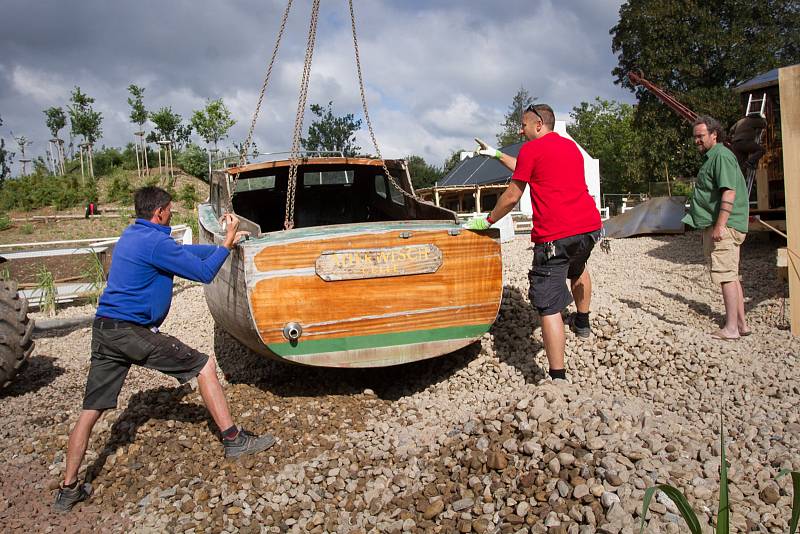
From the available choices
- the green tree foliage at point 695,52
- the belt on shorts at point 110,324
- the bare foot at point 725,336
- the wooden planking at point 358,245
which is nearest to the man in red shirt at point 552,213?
the wooden planking at point 358,245

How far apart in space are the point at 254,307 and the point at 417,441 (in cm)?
139

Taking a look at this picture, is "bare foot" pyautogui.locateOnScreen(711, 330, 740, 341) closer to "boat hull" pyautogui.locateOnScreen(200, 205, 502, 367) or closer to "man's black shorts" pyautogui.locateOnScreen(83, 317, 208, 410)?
"boat hull" pyautogui.locateOnScreen(200, 205, 502, 367)

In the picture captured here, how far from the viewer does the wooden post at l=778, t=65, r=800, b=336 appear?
4.85 metres

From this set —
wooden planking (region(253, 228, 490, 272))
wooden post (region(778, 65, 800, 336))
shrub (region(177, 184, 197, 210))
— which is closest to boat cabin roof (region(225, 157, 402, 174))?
wooden planking (region(253, 228, 490, 272))

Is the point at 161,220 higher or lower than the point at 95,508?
higher

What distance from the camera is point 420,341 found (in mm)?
4316

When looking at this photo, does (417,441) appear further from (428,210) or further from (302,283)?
(428,210)

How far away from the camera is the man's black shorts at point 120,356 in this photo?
3.44 metres

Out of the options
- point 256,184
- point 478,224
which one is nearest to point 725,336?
point 478,224

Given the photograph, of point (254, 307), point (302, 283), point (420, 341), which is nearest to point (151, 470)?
point (254, 307)

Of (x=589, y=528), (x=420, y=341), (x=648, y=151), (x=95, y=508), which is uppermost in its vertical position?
(x=648, y=151)

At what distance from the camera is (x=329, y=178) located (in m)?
7.79

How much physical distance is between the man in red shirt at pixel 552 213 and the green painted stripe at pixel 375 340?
25.1 inches

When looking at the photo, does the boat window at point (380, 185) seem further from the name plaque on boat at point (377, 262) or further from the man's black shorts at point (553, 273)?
the man's black shorts at point (553, 273)
